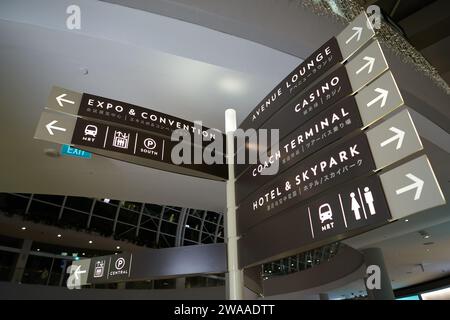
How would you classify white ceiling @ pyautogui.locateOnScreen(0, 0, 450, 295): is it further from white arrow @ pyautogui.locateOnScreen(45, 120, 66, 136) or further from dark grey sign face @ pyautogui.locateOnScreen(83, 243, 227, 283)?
dark grey sign face @ pyautogui.locateOnScreen(83, 243, 227, 283)

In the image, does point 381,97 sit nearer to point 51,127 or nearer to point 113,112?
point 113,112

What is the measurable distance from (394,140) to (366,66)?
0.53m

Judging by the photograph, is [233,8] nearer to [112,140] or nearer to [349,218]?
[112,140]

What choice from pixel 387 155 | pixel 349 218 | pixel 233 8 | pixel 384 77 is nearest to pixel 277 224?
pixel 349 218

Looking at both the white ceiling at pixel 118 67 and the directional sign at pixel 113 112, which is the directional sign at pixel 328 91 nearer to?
the directional sign at pixel 113 112

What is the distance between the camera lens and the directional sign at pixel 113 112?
7.32ft

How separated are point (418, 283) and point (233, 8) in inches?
910

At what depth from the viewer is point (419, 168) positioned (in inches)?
46.3

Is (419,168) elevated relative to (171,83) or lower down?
lower down

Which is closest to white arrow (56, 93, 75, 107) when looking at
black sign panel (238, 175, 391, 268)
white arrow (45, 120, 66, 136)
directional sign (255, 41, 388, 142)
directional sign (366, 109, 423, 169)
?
white arrow (45, 120, 66, 136)

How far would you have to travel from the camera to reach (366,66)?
1.62 metres

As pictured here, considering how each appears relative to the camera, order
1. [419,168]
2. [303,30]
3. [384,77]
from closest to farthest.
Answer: [419,168]
[384,77]
[303,30]

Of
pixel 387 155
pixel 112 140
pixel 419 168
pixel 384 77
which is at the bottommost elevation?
pixel 419 168

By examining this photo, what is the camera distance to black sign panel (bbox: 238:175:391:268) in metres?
1.28
